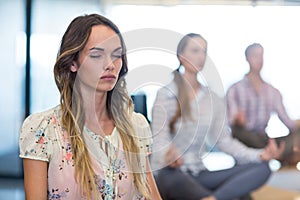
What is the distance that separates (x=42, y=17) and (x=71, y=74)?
1.97 m

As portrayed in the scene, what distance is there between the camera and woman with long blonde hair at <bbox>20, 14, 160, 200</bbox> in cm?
81

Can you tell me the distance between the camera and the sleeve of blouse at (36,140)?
0.81 meters

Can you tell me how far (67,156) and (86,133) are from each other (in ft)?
0.18

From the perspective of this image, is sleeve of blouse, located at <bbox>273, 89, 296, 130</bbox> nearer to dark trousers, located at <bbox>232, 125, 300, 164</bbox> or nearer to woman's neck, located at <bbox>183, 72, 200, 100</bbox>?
dark trousers, located at <bbox>232, 125, 300, 164</bbox>

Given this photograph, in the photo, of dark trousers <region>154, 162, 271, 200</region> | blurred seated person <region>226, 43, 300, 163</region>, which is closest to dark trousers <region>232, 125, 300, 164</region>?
blurred seated person <region>226, 43, 300, 163</region>

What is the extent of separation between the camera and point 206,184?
1859 millimetres

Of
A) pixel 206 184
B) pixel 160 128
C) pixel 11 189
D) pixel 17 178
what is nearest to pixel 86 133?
pixel 160 128

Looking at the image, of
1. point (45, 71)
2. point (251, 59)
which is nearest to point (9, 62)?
point (45, 71)

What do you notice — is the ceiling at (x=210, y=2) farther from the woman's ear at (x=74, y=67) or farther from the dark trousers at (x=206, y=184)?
the woman's ear at (x=74, y=67)

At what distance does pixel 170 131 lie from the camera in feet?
4.18

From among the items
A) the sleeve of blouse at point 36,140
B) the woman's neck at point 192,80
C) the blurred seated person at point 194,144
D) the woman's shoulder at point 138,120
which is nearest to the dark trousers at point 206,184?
the blurred seated person at point 194,144

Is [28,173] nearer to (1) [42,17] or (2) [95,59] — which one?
(2) [95,59]

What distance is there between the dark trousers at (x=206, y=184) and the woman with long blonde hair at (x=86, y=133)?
90 centimetres

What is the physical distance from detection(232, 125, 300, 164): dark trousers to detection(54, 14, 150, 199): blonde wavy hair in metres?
1.19
